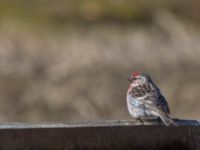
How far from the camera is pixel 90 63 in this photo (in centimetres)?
1192

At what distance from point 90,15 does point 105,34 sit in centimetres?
132

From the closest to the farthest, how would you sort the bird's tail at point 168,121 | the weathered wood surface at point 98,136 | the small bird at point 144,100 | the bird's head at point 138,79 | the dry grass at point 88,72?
the weathered wood surface at point 98,136
the bird's tail at point 168,121
the small bird at point 144,100
the bird's head at point 138,79
the dry grass at point 88,72

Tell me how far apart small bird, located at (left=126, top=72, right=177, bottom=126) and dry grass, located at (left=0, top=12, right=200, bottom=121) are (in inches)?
87.3

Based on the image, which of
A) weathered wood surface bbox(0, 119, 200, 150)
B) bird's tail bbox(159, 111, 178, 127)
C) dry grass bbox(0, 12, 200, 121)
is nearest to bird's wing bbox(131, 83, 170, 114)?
bird's tail bbox(159, 111, 178, 127)

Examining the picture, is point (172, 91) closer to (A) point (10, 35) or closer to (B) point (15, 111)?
(B) point (15, 111)

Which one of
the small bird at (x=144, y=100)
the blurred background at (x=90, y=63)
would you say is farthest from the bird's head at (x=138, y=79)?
the blurred background at (x=90, y=63)

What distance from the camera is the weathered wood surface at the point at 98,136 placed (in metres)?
5.75

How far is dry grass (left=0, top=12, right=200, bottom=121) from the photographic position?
1116cm

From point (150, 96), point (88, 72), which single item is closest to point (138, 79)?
point (150, 96)

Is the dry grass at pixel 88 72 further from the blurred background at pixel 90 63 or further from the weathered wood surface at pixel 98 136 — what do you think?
the weathered wood surface at pixel 98 136

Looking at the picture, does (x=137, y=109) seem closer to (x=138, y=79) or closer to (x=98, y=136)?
(x=138, y=79)

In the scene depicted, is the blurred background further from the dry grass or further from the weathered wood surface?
the weathered wood surface

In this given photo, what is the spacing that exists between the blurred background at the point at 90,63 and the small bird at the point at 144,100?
2.22m

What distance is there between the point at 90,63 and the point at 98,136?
20.0 feet
